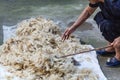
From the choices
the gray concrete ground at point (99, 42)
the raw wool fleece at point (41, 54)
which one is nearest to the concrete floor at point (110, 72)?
the gray concrete ground at point (99, 42)

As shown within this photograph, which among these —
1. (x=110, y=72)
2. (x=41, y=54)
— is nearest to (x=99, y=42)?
(x=110, y=72)

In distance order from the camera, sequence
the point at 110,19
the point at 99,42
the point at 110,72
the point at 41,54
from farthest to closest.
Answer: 1. the point at 99,42
2. the point at 110,19
3. the point at 110,72
4. the point at 41,54

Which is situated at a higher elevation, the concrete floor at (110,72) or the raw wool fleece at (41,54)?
the raw wool fleece at (41,54)

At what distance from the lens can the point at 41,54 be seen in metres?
3.63

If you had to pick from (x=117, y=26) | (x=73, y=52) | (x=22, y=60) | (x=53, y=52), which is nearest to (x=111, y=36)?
(x=117, y=26)

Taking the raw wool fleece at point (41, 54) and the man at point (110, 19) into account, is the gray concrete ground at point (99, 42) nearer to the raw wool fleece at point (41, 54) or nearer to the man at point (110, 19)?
the man at point (110, 19)

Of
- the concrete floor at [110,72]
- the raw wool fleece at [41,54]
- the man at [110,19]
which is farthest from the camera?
the man at [110,19]

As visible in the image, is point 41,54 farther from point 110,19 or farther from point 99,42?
point 99,42

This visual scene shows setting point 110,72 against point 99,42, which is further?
point 99,42

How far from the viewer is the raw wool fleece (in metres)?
3.53

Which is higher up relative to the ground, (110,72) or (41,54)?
(41,54)

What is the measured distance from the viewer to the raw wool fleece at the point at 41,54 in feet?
11.6

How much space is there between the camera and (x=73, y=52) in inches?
159

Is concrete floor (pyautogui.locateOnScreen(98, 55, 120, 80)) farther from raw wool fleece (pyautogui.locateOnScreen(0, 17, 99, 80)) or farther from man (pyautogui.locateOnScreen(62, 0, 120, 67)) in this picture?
raw wool fleece (pyautogui.locateOnScreen(0, 17, 99, 80))
